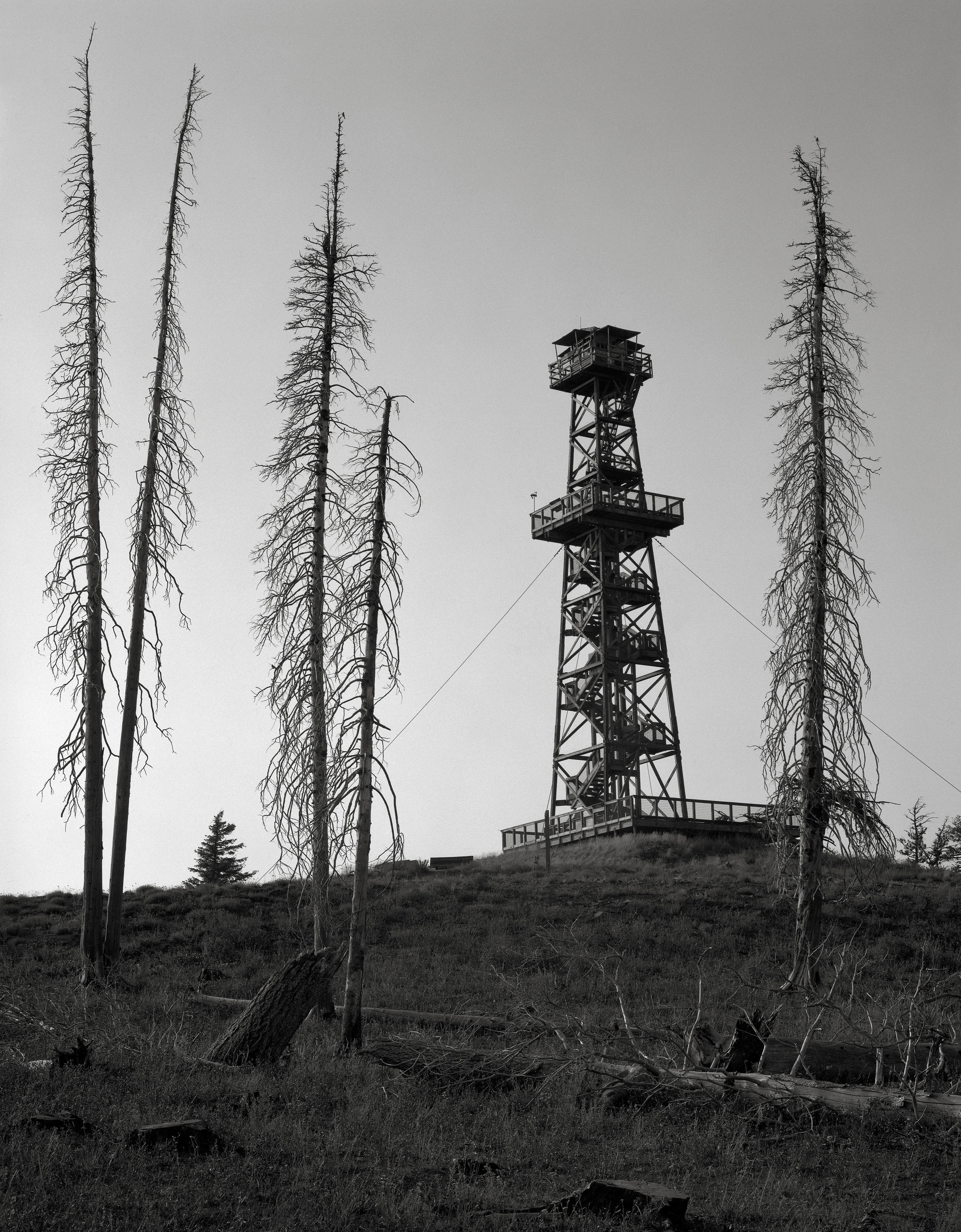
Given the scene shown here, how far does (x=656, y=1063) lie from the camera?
11.9 m

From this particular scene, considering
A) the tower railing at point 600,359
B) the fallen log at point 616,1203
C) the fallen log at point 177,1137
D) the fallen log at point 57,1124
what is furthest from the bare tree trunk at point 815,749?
the tower railing at point 600,359

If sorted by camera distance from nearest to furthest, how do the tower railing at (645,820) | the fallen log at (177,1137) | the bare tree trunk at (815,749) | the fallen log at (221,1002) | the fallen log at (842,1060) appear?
1. the fallen log at (177,1137)
2. the fallen log at (842,1060)
3. the fallen log at (221,1002)
4. the bare tree trunk at (815,749)
5. the tower railing at (645,820)

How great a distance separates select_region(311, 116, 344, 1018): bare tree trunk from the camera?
1672 centimetres

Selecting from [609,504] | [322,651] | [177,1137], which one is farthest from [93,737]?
[609,504]

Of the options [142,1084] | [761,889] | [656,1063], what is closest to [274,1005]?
[142,1084]

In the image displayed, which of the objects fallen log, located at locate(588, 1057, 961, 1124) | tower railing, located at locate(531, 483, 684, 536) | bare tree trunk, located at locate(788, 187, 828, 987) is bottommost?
fallen log, located at locate(588, 1057, 961, 1124)

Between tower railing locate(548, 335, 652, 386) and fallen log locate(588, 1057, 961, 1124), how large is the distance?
36843 mm

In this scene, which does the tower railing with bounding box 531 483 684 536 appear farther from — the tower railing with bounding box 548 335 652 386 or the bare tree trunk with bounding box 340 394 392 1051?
the bare tree trunk with bounding box 340 394 392 1051

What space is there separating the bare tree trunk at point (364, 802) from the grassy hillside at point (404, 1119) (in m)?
0.50

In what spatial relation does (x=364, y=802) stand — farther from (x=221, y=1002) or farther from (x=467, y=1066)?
(x=221, y=1002)

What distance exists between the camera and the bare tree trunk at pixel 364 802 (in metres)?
13.8

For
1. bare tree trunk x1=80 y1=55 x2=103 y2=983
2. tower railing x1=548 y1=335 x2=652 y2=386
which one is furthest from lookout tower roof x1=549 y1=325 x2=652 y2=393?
bare tree trunk x1=80 y1=55 x2=103 y2=983

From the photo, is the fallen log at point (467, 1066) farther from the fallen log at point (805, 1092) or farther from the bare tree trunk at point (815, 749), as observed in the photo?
the bare tree trunk at point (815, 749)

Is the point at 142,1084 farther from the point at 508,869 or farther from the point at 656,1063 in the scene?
the point at 508,869
